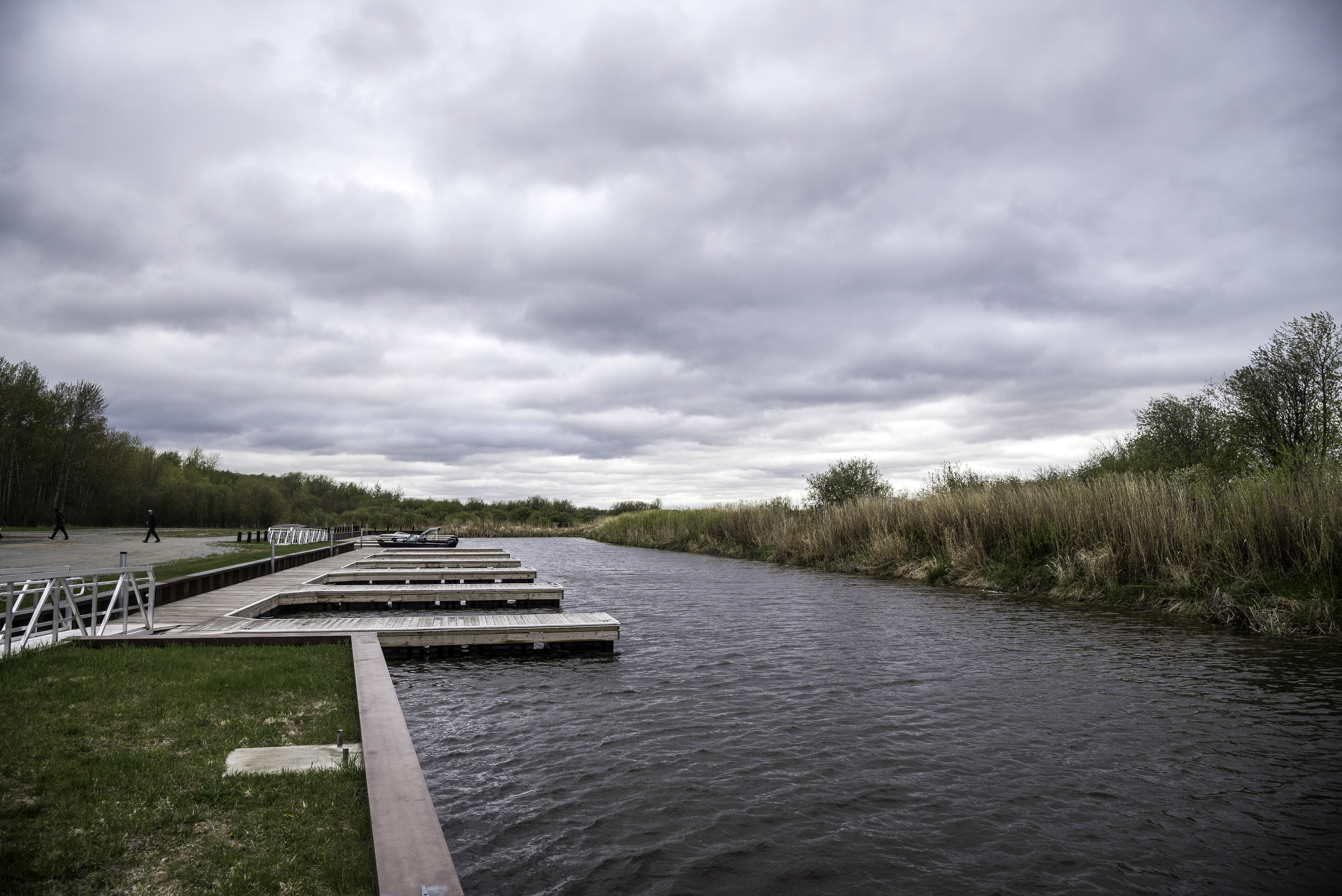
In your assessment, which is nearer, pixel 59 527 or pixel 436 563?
pixel 436 563

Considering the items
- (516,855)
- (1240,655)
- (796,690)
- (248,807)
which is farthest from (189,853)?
(1240,655)

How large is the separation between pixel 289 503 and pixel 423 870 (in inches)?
2438

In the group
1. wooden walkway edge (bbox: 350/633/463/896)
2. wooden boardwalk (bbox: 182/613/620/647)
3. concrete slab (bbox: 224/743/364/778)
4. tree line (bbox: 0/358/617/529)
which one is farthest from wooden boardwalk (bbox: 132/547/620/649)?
tree line (bbox: 0/358/617/529)

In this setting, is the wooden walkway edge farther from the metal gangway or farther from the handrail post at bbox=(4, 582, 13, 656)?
the metal gangway

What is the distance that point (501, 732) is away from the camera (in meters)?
6.71

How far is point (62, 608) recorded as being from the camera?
8.51 metres

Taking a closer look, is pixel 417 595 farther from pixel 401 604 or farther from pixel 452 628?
pixel 452 628

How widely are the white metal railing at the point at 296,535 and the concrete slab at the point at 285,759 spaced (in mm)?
24462

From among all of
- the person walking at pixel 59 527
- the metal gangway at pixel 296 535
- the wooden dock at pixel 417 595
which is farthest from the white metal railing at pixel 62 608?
the person walking at pixel 59 527

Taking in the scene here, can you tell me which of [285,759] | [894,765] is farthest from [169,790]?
[894,765]

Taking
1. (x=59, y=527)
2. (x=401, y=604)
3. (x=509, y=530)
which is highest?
(x=59, y=527)

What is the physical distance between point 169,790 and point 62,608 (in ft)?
20.9

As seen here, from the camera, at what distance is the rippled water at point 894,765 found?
4238 millimetres

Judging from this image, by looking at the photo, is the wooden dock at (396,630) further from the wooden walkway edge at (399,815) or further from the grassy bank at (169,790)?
the grassy bank at (169,790)
